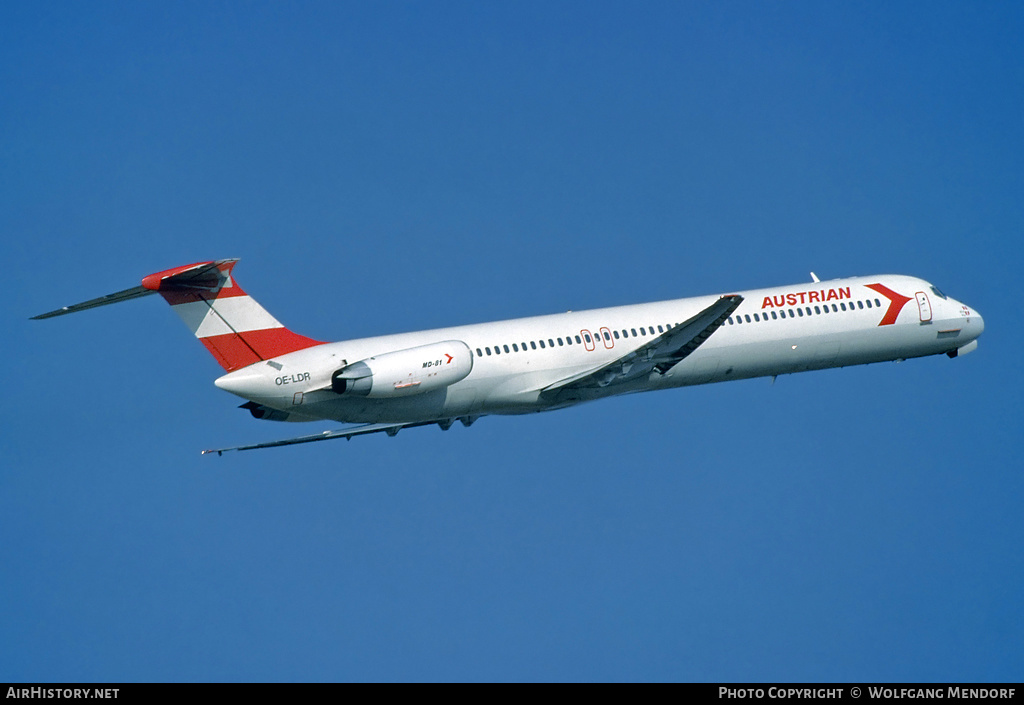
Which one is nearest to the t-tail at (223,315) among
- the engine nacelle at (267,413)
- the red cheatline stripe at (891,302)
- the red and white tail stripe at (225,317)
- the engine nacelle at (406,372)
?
the red and white tail stripe at (225,317)

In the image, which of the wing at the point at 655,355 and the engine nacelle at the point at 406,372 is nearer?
the engine nacelle at the point at 406,372

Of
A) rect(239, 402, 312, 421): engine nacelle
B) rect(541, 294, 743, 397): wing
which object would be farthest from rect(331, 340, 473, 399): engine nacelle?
rect(541, 294, 743, 397): wing

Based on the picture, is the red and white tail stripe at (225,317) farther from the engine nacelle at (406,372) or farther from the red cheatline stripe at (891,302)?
the red cheatline stripe at (891,302)

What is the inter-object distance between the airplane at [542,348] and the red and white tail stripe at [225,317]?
3 cm

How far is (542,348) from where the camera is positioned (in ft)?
124

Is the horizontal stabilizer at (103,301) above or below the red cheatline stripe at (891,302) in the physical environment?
below

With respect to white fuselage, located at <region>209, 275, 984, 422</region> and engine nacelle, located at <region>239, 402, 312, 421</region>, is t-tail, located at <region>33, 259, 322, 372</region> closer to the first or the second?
white fuselage, located at <region>209, 275, 984, 422</region>

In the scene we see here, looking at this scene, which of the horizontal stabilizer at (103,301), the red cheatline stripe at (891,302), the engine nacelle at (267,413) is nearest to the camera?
the horizontal stabilizer at (103,301)

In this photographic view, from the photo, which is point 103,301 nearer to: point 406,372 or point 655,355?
point 406,372

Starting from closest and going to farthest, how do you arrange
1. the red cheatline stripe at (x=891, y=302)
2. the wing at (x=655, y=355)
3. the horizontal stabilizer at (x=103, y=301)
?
the horizontal stabilizer at (x=103, y=301)
the wing at (x=655, y=355)
the red cheatline stripe at (x=891, y=302)

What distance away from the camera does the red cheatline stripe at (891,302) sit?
42969 mm

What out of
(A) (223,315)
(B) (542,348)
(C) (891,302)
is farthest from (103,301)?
(C) (891,302)

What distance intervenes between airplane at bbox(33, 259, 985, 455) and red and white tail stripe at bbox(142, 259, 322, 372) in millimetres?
32
